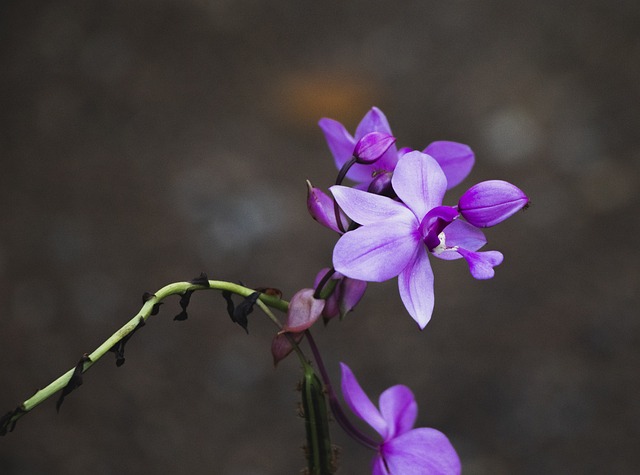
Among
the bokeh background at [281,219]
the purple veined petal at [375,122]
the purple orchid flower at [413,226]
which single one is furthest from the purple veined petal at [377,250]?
the bokeh background at [281,219]

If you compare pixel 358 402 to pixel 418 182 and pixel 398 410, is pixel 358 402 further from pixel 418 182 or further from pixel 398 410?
pixel 418 182

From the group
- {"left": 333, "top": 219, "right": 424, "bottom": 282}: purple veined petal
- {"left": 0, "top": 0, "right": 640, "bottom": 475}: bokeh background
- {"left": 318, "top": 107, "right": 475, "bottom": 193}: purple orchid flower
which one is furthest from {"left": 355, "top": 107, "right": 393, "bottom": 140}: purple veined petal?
{"left": 0, "top": 0, "right": 640, "bottom": 475}: bokeh background

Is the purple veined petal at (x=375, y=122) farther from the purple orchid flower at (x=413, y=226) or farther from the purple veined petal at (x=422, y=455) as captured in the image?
the purple veined petal at (x=422, y=455)

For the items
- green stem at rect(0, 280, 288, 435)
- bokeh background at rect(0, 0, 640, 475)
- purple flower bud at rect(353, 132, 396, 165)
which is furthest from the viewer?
bokeh background at rect(0, 0, 640, 475)

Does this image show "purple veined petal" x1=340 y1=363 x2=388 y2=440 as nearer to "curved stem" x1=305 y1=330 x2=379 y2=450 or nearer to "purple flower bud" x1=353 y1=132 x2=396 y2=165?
"curved stem" x1=305 y1=330 x2=379 y2=450

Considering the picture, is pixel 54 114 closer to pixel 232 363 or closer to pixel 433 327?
pixel 232 363

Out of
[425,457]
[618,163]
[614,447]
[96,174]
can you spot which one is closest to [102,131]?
[96,174]
